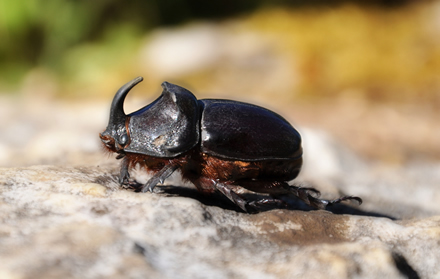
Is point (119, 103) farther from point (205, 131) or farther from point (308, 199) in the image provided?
point (308, 199)

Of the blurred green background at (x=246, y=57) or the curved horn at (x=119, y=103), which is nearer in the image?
the curved horn at (x=119, y=103)

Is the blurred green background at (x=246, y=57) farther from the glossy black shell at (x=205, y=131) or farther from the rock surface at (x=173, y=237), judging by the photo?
the rock surface at (x=173, y=237)

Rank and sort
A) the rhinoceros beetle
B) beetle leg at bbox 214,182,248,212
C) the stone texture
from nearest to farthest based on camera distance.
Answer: the stone texture, beetle leg at bbox 214,182,248,212, the rhinoceros beetle

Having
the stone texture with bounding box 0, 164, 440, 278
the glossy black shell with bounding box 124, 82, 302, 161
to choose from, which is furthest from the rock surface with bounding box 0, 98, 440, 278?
the glossy black shell with bounding box 124, 82, 302, 161

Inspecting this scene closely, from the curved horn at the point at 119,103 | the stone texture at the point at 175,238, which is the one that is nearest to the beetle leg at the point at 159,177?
the stone texture at the point at 175,238

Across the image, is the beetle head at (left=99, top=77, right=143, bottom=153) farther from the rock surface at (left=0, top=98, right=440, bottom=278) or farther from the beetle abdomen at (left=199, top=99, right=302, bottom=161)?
the beetle abdomen at (left=199, top=99, right=302, bottom=161)

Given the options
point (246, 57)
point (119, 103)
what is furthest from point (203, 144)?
point (246, 57)
